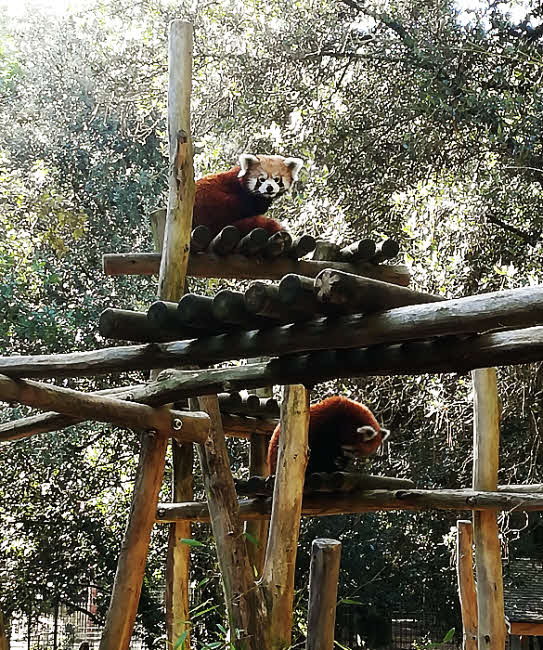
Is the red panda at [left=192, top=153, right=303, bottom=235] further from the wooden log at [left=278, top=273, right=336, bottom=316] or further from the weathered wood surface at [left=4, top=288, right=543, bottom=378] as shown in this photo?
the wooden log at [left=278, top=273, right=336, bottom=316]

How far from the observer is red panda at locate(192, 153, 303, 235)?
14.0 feet

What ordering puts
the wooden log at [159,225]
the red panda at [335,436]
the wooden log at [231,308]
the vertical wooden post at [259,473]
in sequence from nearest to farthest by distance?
the wooden log at [231,308]
the wooden log at [159,225]
the red panda at [335,436]
the vertical wooden post at [259,473]

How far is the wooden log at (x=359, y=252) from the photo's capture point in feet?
12.6

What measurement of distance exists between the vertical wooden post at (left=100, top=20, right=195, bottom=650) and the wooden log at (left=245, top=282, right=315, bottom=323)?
1.39 meters

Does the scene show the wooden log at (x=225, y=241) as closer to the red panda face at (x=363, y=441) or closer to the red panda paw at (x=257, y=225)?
the red panda paw at (x=257, y=225)

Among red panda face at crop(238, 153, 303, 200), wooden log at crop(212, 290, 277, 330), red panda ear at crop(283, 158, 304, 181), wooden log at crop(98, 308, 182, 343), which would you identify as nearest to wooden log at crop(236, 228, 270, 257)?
red panda face at crop(238, 153, 303, 200)

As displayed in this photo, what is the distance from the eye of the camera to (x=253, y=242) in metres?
3.66

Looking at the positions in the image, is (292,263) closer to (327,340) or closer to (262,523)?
(327,340)

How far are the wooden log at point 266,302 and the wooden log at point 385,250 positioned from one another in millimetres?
1577

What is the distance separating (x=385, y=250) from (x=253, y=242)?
0.62 metres

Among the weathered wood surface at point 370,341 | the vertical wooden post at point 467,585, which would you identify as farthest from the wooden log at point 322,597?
the vertical wooden post at point 467,585

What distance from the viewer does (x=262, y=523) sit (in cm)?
527

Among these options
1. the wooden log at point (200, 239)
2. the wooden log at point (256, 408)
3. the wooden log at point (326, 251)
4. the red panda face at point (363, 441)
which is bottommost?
the red panda face at point (363, 441)

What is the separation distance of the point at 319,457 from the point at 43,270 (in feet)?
14.2
